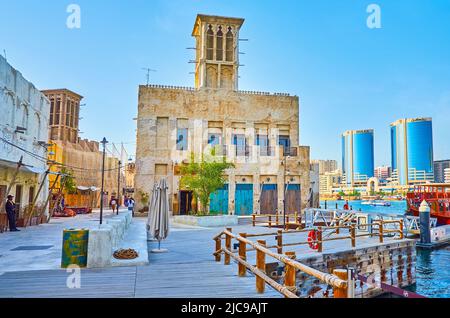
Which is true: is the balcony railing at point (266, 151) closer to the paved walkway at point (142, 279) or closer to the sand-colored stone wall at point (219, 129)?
the sand-colored stone wall at point (219, 129)

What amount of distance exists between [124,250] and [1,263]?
2.99 m

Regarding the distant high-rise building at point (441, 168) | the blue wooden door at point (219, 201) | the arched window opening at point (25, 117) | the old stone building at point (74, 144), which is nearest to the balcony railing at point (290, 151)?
the blue wooden door at point (219, 201)

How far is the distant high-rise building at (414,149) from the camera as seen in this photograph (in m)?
88.4

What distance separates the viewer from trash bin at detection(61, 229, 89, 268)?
8.24 m

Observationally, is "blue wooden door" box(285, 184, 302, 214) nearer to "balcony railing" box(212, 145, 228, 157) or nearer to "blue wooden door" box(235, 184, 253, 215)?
"blue wooden door" box(235, 184, 253, 215)

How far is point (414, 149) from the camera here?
92.8m

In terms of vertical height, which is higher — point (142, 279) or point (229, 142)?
point (229, 142)

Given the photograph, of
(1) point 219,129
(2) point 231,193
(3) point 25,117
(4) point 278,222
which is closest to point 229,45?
(1) point 219,129

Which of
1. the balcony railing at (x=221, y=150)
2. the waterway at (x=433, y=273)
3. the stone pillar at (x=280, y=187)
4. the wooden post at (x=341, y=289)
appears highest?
the balcony railing at (x=221, y=150)

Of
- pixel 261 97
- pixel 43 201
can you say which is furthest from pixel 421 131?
pixel 43 201

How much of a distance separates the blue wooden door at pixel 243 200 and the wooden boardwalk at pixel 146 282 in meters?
23.0

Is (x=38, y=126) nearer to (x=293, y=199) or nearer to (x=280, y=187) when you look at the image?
(x=280, y=187)

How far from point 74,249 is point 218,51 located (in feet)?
102

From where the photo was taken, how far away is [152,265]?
8859 millimetres
